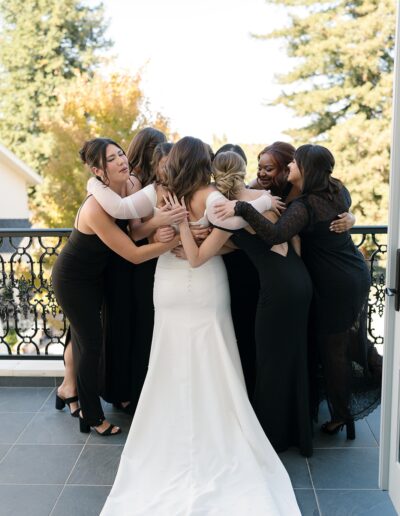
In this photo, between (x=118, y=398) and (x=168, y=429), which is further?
(x=118, y=398)

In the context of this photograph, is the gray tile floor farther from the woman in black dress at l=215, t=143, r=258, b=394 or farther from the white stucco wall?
the white stucco wall

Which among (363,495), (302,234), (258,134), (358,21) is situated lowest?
(363,495)

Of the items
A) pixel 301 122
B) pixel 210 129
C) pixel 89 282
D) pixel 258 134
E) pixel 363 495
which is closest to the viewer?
pixel 363 495

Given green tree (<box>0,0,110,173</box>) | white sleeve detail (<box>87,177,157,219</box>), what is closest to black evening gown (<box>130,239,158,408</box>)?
white sleeve detail (<box>87,177,157,219</box>)

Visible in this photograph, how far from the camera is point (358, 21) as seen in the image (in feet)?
61.3

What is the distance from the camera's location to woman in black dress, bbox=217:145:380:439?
2762 mm

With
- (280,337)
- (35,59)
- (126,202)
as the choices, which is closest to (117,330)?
(126,202)

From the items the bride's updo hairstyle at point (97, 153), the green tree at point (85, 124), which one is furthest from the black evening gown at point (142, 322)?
the green tree at point (85, 124)

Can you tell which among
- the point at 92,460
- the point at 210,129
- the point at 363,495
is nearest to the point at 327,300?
the point at 363,495

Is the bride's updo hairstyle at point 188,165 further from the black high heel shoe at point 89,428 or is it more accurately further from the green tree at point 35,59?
the green tree at point 35,59

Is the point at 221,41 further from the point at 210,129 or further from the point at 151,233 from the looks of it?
the point at 151,233

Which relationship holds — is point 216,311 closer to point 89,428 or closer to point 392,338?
point 392,338

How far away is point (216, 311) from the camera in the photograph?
2.84m

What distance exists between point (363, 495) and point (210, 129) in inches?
952
